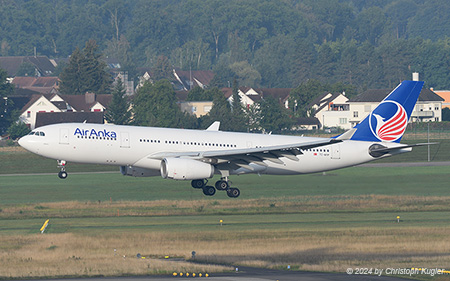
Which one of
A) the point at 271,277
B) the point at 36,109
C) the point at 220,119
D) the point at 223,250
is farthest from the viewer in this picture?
the point at 36,109

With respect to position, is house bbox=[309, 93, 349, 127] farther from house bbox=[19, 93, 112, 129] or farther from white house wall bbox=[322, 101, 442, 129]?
house bbox=[19, 93, 112, 129]

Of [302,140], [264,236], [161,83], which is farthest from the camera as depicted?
[161,83]

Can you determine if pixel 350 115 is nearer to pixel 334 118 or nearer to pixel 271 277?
pixel 334 118

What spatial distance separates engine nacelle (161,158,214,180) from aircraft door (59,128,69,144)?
6.78 meters

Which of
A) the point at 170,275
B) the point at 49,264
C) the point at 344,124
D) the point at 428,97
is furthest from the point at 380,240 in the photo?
the point at 428,97

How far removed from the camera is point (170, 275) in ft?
127

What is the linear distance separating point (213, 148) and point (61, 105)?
120340 mm

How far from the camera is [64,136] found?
200 feet

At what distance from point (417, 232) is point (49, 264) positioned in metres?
21.2

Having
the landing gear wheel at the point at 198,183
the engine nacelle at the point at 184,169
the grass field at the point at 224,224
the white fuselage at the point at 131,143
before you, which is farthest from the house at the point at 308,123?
the engine nacelle at the point at 184,169

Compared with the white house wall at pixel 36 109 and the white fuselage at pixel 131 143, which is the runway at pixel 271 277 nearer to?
the white fuselage at pixel 131 143

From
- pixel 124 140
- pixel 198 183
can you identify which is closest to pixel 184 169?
pixel 124 140

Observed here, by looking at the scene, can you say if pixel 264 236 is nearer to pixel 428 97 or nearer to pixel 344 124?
pixel 344 124

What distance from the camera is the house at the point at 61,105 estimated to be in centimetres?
17588
